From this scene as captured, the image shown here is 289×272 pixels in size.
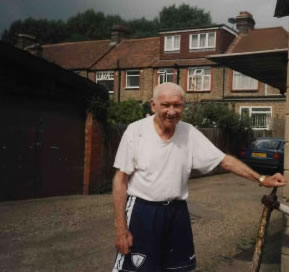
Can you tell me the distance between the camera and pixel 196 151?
3.13 m

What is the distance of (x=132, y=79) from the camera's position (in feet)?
106

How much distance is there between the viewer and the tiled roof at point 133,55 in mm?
31969

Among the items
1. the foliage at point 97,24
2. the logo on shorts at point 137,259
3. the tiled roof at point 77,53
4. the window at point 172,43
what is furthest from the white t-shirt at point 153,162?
the foliage at point 97,24

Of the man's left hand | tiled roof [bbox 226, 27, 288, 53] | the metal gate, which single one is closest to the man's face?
the man's left hand

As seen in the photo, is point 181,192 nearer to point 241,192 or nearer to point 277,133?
point 241,192

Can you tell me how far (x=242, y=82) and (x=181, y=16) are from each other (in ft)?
136

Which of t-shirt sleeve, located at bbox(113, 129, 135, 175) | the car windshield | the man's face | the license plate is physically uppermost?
the man's face

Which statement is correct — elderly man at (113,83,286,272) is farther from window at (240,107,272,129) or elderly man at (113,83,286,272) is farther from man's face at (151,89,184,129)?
window at (240,107,272,129)

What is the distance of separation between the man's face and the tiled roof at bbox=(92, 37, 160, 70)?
28.6m

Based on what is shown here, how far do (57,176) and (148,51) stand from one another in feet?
78.3

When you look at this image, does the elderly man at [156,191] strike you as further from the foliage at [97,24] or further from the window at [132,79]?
the foliage at [97,24]

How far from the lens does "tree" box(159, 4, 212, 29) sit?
67.2 m

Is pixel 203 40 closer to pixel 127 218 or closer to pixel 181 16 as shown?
pixel 127 218

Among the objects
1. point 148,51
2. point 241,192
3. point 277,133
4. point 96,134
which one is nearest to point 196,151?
point 96,134
